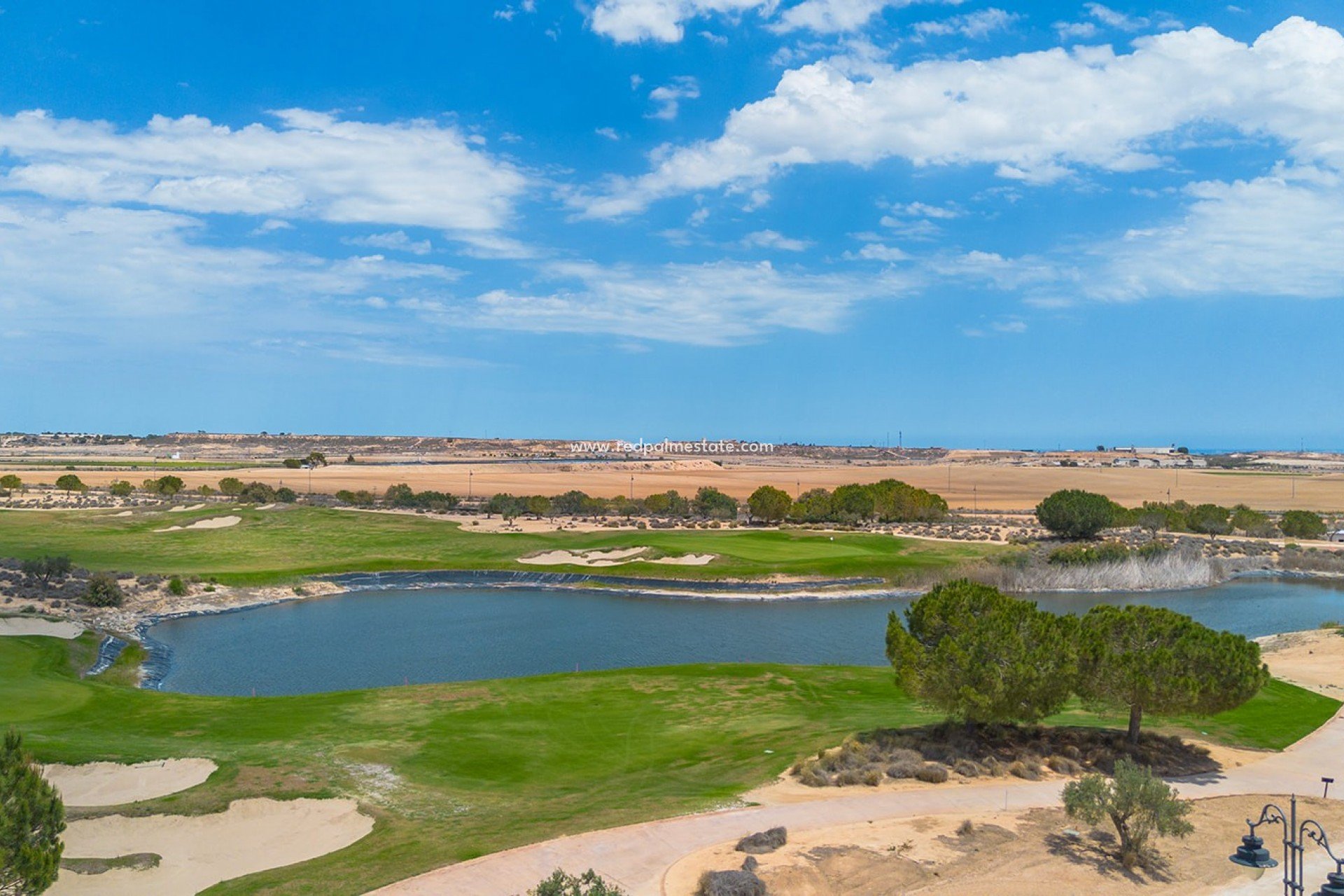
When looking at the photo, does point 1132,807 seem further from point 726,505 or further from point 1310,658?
point 726,505

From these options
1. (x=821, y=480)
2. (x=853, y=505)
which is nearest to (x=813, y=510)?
(x=853, y=505)

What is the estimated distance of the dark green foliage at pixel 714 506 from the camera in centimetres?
8956

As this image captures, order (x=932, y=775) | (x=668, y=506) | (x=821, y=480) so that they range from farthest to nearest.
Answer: (x=821, y=480) < (x=668, y=506) < (x=932, y=775)

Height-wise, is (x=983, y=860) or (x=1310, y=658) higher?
(x=983, y=860)

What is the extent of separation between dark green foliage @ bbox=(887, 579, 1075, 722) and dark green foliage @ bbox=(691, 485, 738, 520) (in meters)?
66.1

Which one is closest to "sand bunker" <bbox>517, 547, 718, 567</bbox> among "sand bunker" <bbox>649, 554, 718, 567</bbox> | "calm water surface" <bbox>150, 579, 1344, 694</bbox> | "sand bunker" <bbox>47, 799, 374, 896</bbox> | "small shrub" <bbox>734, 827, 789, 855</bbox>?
"sand bunker" <bbox>649, 554, 718, 567</bbox>

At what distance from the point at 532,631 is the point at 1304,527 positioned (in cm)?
6519

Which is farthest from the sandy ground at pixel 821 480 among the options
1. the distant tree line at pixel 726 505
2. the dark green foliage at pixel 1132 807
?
the dark green foliage at pixel 1132 807

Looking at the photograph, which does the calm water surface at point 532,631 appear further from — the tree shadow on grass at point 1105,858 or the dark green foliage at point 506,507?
the dark green foliage at point 506,507

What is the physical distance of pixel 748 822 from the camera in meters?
17.7

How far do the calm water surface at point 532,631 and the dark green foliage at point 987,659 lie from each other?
16.9 metres

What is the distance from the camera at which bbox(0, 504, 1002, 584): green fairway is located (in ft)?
196

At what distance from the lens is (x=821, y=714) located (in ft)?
92.4

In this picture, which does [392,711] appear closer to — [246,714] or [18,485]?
[246,714]
